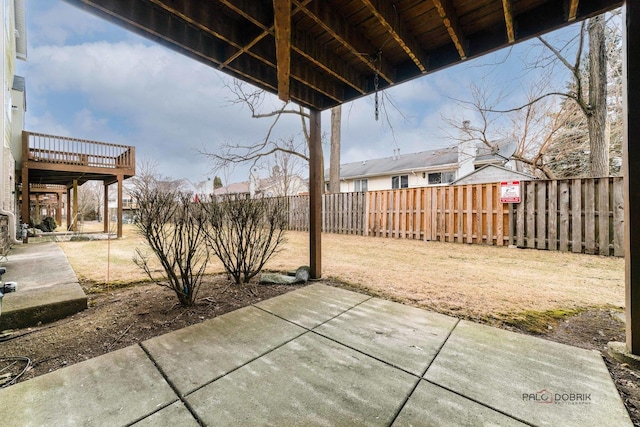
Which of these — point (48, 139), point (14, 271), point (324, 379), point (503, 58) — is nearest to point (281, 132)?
point (48, 139)

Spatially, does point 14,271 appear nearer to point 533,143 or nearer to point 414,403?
point 414,403

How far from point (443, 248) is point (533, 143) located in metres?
7.41

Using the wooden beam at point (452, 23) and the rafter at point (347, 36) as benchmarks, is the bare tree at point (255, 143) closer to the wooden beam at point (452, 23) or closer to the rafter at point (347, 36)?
the rafter at point (347, 36)

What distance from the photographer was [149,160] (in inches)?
717

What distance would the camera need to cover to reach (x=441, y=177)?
16.8 meters

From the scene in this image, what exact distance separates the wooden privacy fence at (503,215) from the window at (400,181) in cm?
882

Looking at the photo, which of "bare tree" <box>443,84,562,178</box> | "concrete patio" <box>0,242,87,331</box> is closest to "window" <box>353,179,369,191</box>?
"bare tree" <box>443,84,562,178</box>

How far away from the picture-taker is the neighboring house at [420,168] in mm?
15062

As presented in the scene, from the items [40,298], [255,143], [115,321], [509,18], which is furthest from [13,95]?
[509,18]

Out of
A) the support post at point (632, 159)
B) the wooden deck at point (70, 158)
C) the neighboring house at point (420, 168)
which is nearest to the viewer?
the support post at point (632, 159)

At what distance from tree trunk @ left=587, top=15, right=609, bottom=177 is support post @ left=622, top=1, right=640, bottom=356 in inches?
283

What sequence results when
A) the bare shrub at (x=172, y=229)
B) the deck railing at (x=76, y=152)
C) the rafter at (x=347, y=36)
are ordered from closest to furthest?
the rafter at (x=347, y=36) < the bare shrub at (x=172, y=229) < the deck railing at (x=76, y=152)

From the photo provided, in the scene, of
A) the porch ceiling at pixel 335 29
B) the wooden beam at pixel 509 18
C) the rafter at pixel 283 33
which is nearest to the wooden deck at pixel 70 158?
the porch ceiling at pixel 335 29

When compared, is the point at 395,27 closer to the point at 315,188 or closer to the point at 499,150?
the point at 315,188
